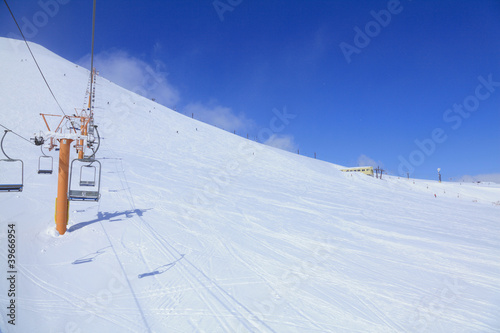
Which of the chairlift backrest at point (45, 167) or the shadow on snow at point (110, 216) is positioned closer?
the chairlift backrest at point (45, 167)

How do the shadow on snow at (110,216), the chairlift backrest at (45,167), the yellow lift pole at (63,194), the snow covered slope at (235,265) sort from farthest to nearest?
1. the shadow on snow at (110,216)
2. the chairlift backrest at (45,167)
3. the yellow lift pole at (63,194)
4. the snow covered slope at (235,265)

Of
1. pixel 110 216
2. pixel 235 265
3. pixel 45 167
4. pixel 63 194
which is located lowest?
pixel 235 265

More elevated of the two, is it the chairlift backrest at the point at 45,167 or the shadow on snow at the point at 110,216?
the chairlift backrest at the point at 45,167

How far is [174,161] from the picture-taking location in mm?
23812

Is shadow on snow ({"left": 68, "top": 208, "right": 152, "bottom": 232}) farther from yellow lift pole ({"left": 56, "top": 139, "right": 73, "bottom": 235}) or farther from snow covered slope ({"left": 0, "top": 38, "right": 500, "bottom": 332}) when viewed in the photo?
yellow lift pole ({"left": 56, "top": 139, "right": 73, "bottom": 235})

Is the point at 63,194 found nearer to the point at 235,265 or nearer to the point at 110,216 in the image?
the point at 110,216

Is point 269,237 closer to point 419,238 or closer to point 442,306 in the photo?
point 442,306

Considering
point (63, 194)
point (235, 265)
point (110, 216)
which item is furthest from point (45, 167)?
point (235, 265)

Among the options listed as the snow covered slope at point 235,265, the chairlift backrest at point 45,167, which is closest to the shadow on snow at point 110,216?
the snow covered slope at point 235,265

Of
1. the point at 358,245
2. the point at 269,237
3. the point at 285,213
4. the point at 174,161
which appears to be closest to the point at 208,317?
the point at 269,237

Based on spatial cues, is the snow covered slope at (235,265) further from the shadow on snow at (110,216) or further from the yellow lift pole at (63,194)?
the yellow lift pole at (63,194)

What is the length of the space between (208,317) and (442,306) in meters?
4.70

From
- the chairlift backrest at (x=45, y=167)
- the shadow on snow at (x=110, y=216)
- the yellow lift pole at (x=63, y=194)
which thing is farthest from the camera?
the shadow on snow at (x=110, y=216)

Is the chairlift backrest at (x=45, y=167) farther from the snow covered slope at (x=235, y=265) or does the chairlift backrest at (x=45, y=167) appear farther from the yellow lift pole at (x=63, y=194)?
the snow covered slope at (x=235, y=265)
